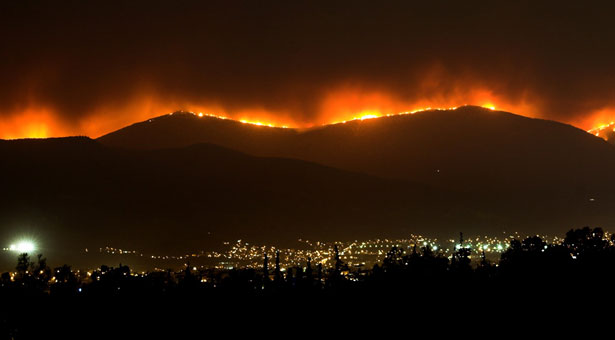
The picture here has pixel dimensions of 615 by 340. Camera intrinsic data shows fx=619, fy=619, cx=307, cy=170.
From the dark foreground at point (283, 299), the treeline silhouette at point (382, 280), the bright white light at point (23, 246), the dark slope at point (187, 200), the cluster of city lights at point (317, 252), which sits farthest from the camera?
the dark slope at point (187, 200)

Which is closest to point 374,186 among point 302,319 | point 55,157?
point 55,157

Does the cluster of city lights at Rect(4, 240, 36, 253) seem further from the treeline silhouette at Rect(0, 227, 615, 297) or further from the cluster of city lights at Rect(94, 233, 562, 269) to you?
the treeline silhouette at Rect(0, 227, 615, 297)

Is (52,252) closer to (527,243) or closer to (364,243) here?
(364,243)

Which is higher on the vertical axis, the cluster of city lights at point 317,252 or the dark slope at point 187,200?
the dark slope at point 187,200

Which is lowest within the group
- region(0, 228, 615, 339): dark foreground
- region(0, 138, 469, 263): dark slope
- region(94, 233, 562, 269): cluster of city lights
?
region(0, 228, 615, 339): dark foreground

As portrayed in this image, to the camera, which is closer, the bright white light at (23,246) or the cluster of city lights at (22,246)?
the bright white light at (23,246)

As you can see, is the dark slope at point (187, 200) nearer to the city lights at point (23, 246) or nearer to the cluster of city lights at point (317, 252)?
the city lights at point (23, 246)

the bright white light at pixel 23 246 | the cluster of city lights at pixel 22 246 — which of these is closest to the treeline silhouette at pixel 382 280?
the bright white light at pixel 23 246

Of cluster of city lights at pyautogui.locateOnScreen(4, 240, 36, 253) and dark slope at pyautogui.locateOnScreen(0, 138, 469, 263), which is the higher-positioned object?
dark slope at pyautogui.locateOnScreen(0, 138, 469, 263)

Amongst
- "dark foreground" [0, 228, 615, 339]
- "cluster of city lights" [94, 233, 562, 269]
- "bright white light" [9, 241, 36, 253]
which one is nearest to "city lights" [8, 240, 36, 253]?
"bright white light" [9, 241, 36, 253]

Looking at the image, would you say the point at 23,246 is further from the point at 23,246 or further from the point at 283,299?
the point at 283,299

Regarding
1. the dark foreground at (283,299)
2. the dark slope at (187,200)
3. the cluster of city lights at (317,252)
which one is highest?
the dark slope at (187,200)
